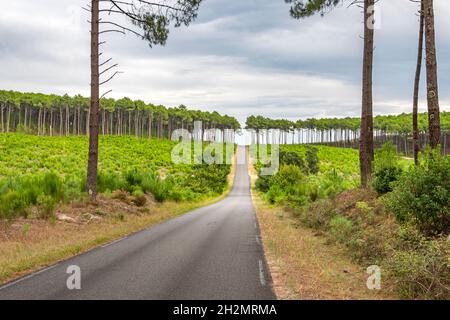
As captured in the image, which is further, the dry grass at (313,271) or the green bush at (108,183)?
the green bush at (108,183)

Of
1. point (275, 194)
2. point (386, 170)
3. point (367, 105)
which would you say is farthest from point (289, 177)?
point (386, 170)

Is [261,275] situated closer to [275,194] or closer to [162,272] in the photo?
[162,272]

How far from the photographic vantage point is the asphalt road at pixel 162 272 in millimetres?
7434

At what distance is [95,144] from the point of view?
19.2 metres

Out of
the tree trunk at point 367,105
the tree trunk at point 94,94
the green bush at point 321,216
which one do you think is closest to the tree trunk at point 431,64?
the green bush at point 321,216

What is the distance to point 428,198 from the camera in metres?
9.31

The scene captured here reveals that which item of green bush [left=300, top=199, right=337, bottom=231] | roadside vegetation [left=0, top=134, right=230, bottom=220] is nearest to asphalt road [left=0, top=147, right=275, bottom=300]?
green bush [left=300, top=199, right=337, bottom=231]

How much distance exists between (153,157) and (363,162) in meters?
59.5

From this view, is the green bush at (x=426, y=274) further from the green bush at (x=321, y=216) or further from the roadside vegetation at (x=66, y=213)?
the green bush at (x=321, y=216)

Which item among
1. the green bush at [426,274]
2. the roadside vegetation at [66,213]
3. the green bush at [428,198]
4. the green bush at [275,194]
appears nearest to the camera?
the green bush at [426,274]

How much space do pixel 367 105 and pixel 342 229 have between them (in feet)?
23.4

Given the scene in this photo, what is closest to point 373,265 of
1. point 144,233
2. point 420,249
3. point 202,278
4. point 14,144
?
point 420,249

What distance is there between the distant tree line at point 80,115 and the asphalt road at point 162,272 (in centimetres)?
10421

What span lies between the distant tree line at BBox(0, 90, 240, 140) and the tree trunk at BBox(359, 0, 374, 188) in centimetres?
10205
